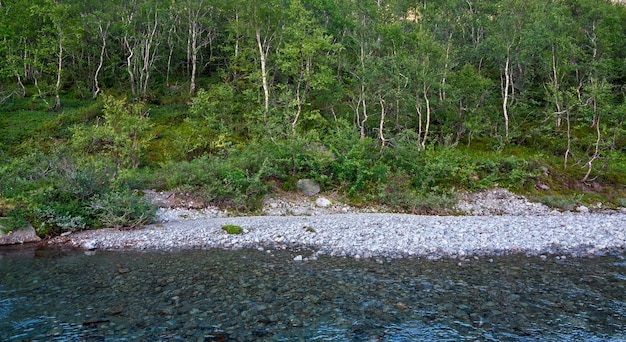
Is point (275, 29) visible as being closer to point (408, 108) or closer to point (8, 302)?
point (408, 108)

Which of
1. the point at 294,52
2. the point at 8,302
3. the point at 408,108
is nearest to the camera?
the point at 8,302

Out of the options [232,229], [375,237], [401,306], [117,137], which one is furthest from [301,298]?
[117,137]

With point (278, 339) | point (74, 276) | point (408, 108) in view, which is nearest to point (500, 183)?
point (408, 108)

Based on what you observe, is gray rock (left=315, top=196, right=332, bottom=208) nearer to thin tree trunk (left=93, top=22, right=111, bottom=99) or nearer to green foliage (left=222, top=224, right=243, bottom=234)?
green foliage (left=222, top=224, right=243, bottom=234)

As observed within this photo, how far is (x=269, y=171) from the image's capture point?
21000 millimetres

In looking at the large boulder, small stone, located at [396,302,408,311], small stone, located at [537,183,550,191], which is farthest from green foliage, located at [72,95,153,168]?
small stone, located at [537,183,550,191]

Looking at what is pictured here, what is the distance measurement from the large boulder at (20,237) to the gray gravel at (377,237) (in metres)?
0.90

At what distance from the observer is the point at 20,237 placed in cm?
1449

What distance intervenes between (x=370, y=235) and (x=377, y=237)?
0.34 metres

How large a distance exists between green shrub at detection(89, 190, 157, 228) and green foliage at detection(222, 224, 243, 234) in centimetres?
308

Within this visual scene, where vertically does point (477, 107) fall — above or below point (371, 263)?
above

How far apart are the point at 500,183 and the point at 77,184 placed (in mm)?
20969

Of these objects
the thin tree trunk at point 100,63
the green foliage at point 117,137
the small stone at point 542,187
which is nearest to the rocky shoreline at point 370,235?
the small stone at point 542,187

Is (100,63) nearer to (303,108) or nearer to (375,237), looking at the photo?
(303,108)
